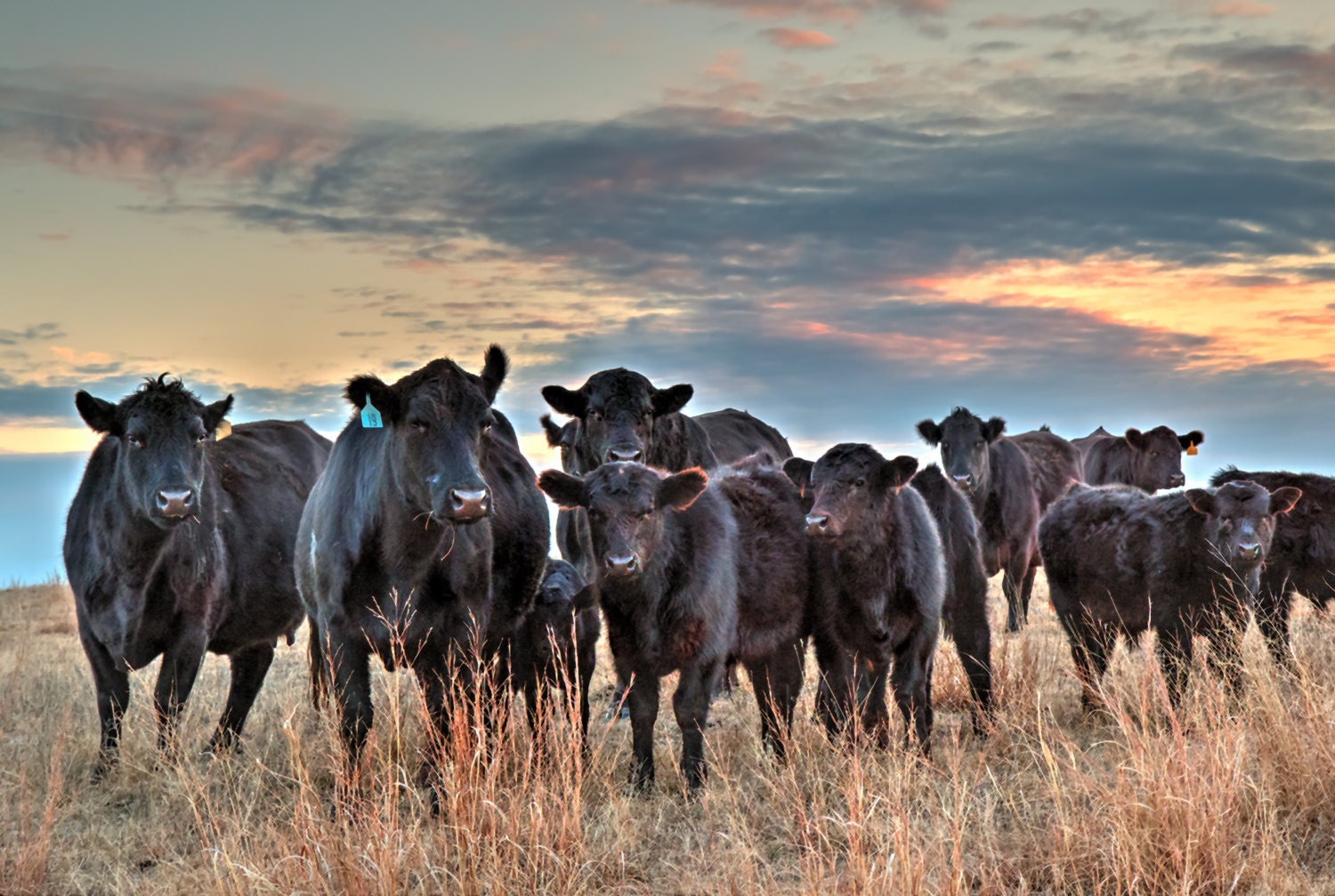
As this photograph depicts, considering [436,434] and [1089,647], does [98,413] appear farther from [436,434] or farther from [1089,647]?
[1089,647]

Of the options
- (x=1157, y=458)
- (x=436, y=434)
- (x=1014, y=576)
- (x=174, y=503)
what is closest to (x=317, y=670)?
(x=174, y=503)

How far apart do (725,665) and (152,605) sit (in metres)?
4.08

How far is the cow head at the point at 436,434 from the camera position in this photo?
253 inches

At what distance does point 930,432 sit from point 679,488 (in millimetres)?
8683

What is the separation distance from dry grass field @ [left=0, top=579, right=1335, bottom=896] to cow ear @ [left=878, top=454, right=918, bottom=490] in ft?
5.47

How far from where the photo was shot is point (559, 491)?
24.1ft

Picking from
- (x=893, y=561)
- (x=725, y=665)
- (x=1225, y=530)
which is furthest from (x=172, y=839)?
(x=1225, y=530)

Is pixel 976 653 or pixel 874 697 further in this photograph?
pixel 976 653

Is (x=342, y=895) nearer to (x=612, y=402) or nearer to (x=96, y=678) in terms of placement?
(x=96, y=678)

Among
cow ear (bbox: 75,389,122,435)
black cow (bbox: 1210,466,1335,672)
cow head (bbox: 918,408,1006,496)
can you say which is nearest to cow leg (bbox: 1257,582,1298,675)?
black cow (bbox: 1210,466,1335,672)

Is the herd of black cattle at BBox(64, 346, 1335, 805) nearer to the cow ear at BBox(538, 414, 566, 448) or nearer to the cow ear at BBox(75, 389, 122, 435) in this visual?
the cow ear at BBox(75, 389, 122, 435)

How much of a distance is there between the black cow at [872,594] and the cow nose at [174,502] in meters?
3.99

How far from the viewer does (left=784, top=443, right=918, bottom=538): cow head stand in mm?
7668

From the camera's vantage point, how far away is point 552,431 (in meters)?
14.8
